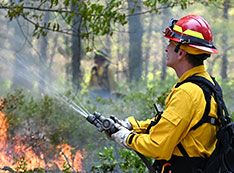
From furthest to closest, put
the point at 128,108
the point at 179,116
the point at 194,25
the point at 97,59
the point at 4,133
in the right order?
1. the point at 97,59
2. the point at 128,108
3. the point at 4,133
4. the point at 194,25
5. the point at 179,116

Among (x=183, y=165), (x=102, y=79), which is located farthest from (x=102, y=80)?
(x=183, y=165)

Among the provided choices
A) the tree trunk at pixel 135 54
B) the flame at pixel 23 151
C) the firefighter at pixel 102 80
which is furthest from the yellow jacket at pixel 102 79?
the flame at pixel 23 151

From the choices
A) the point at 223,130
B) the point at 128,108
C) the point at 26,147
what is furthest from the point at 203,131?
the point at 128,108

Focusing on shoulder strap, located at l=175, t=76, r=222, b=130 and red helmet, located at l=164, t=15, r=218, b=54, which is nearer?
shoulder strap, located at l=175, t=76, r=222, b=130

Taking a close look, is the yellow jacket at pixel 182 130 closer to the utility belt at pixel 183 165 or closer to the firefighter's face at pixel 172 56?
the utility belt at pixel 183 165

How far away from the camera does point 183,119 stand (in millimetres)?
2068

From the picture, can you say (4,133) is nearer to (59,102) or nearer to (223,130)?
(59,102)

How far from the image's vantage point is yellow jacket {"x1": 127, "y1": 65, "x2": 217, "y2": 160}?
2.08m

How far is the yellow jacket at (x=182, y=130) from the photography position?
81.7 inches

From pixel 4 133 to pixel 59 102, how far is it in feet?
7.40

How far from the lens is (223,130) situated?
213 cm

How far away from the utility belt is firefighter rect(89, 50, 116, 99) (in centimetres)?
1029

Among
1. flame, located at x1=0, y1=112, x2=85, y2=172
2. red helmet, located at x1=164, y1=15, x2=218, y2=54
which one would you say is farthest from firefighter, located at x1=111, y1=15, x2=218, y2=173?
flame, located at x1=0, y1=112, x2=85, y2=172

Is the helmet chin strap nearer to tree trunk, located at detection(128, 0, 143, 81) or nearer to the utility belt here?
the utility belt
